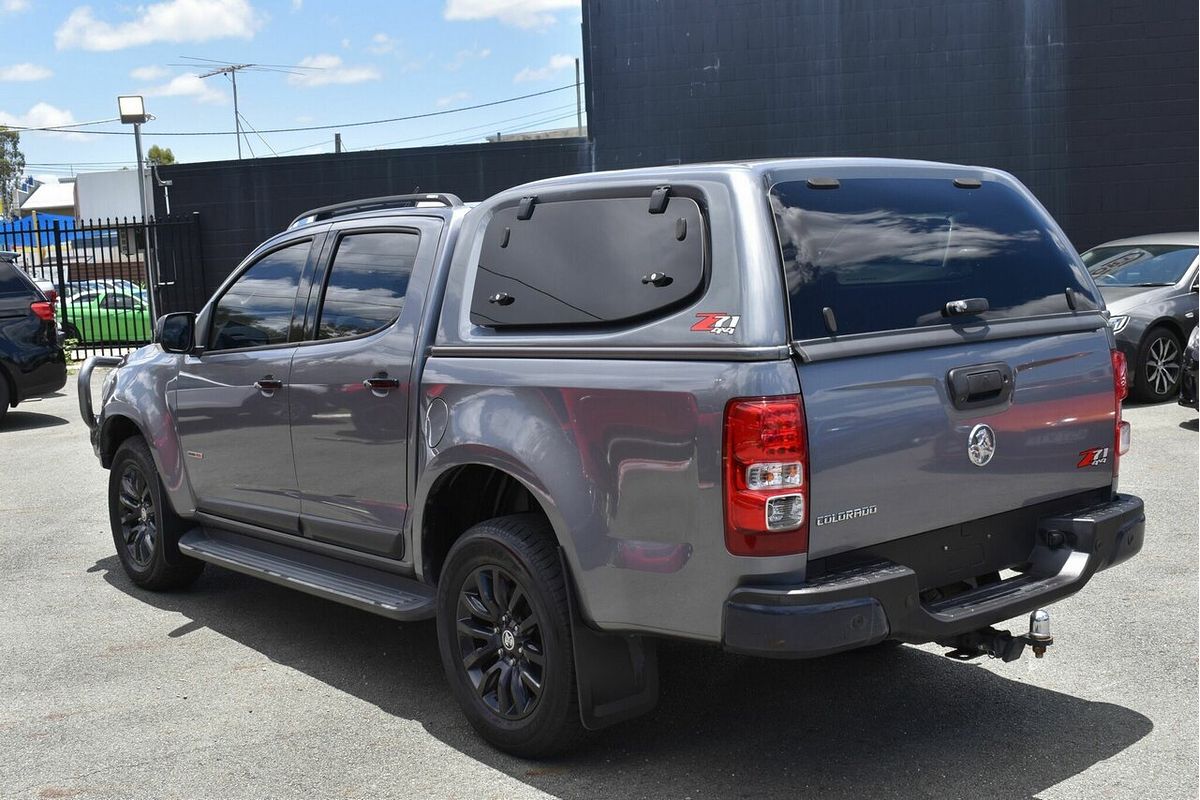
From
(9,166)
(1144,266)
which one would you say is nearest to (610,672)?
(1144,266)

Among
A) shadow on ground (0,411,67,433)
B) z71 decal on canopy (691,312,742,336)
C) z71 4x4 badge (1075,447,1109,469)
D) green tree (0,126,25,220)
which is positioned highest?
green tree (0,126,25,220)

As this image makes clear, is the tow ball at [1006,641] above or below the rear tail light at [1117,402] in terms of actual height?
below

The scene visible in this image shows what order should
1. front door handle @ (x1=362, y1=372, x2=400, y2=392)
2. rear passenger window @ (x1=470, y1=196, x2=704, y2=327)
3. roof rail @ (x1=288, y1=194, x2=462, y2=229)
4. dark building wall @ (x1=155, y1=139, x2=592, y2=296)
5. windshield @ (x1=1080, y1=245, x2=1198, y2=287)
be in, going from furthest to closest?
dark building wall @ (x1=155, y1=139, x2=592, y2=296) → windshield @ (x1=1080, y1=245, x2=1198, y2=287) → roof rail @ (x1=288, y1=194, x2=462, y2=229) → front door handle @ (x1=362, y1=372, x2=400, y2=392) → rear passenger window @ (x1=470, y1=196, x2=704, y2=327)

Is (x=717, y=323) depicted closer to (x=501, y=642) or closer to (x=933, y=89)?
(x=501, y=642)

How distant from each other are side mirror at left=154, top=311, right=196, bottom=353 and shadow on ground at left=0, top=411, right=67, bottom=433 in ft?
26.3

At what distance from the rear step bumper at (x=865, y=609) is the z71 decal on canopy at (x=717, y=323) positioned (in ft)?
2.46

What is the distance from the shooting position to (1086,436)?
4.41 metres

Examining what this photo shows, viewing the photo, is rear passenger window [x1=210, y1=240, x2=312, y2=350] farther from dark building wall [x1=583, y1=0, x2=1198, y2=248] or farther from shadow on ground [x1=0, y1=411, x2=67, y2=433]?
dark building wall [x1=583, y1=0, x2=1198, y2=248]

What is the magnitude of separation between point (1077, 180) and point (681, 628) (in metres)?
17.3

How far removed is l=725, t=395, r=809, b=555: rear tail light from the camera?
11.7 feet

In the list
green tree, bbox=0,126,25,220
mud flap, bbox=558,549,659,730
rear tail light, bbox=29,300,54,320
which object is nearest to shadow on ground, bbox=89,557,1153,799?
mud flap, bbox=558,549,659,730

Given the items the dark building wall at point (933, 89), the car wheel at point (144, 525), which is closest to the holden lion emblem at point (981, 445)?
the car wheel at point (144, 525)

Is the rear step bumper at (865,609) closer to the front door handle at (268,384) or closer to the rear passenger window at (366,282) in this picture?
Answer: the rear passenger window at (366,282)

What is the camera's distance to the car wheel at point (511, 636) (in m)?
4.11
